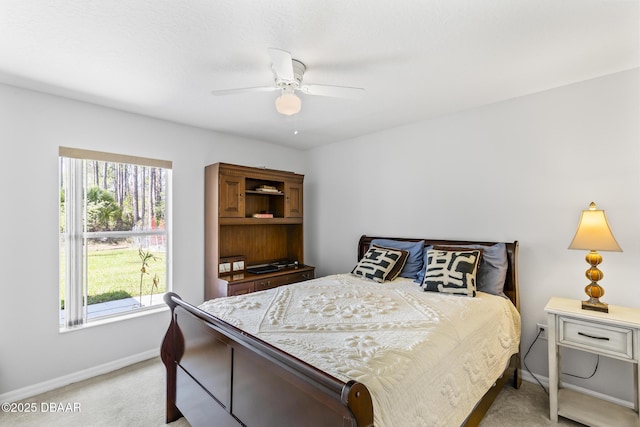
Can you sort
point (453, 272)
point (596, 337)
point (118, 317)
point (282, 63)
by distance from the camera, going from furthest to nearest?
point (118, 317), point (453, 272), point (596, 337), point (282, 63)

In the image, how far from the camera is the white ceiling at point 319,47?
1595mm

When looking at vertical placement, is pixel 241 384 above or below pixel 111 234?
below

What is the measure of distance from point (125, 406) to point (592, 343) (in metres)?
3.42

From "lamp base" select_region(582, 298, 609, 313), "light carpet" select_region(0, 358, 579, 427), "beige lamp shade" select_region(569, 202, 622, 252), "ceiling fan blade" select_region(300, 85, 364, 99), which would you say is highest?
"ceiling fan blade" select_region(300, 85, 364, 99)

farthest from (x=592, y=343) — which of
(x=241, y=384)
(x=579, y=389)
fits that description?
(x=241, y=384)

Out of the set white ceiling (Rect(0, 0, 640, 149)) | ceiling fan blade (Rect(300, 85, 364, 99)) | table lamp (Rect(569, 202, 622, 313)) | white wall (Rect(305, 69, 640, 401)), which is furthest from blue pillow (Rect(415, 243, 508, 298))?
ceiling fan blade (Rect(300, 85, 364, 99))

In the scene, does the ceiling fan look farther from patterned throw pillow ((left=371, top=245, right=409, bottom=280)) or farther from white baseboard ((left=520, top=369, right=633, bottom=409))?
white baseboard ((left=520, top=369, right=633, bottom=409))

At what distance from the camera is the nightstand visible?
194 centimetres

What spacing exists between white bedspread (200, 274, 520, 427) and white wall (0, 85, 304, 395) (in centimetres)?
152

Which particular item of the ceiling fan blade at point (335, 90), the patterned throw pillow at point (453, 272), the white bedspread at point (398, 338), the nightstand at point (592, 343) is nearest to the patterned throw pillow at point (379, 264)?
the white bedspread at point (398, 338)

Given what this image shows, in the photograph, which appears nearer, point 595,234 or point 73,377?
point 595,234

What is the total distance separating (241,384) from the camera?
1551 mm

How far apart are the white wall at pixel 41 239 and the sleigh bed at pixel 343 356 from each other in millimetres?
1246

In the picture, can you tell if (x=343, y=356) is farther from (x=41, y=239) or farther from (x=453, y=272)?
(x=41, y=239)
